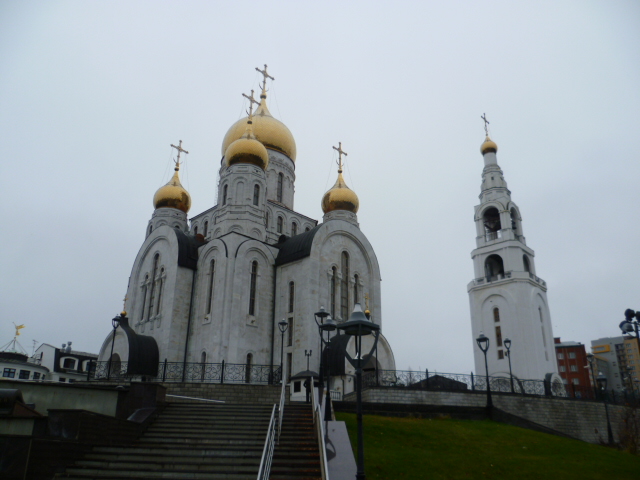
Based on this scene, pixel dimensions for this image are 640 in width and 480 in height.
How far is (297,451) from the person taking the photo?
10734 millimetres

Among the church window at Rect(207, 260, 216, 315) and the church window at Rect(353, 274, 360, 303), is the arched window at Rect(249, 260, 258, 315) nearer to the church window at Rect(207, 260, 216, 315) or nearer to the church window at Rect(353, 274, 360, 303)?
the church window at Rect(207, 260, 216, 315)

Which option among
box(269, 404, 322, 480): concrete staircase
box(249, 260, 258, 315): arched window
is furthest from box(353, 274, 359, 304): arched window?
box(269, 404, 322, 480): concrete staircase

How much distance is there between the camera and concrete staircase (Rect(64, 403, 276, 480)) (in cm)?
953

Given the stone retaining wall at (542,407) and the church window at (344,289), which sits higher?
the church window at (344,289)

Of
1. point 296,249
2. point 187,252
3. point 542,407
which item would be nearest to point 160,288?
point 187,252

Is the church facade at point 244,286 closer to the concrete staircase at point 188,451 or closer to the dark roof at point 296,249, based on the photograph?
the dark roof at point 296,249

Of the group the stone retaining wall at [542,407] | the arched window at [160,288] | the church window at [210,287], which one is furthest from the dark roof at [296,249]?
the stone retaining wall at [542,407]

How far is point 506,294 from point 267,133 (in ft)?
54.8

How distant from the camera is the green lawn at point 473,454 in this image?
1140 cm

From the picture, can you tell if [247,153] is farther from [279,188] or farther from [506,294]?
[506,294]

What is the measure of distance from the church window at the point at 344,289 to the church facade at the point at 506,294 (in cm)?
891

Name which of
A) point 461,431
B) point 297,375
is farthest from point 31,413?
point 297,375

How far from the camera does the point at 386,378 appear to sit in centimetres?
2202

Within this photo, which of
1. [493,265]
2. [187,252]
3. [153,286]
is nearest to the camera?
[187,252]
